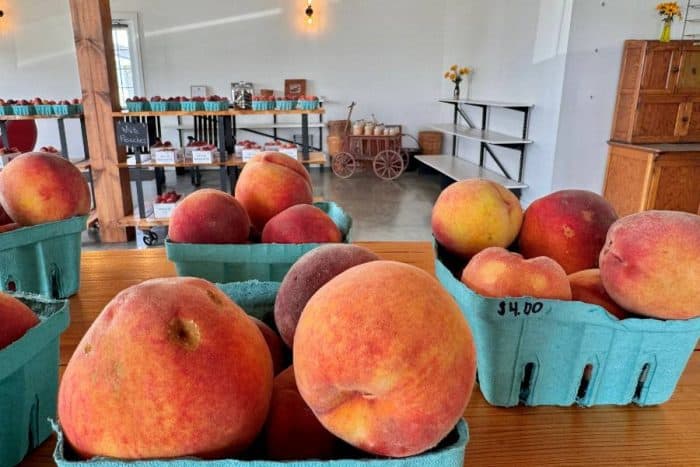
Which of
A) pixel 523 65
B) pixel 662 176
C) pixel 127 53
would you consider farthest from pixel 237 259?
pixel 127 53

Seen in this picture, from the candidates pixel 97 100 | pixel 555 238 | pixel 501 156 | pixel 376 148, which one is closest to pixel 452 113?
pixel 376 148

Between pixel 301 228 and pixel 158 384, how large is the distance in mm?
436

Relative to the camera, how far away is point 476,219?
0.70m

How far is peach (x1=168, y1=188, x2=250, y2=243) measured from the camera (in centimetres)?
76

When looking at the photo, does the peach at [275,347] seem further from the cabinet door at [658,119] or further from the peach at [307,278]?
the cabinet door at [658,119]

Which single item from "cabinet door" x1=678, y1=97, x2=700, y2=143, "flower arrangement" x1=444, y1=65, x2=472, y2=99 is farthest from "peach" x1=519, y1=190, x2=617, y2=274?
"flower arrangement" x1=444, y1=65, x2=472, y2=99

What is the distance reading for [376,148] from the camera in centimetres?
636

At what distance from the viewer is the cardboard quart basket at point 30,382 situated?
1.47 ft

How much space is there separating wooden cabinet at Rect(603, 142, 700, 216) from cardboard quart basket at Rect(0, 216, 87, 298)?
3.47m

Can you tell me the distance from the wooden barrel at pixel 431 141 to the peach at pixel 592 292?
257 inches

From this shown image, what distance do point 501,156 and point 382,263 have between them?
16.8 ft

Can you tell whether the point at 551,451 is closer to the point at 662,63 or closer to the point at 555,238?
the point at 555,238

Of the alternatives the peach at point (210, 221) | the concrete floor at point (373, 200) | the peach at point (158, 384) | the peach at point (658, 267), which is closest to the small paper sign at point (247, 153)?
the concrete floor at point (373, 200)

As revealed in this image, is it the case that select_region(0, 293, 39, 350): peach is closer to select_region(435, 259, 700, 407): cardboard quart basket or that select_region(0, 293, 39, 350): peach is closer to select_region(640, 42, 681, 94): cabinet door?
select_region(435, 259, 700, 407): cardboard quart basket
